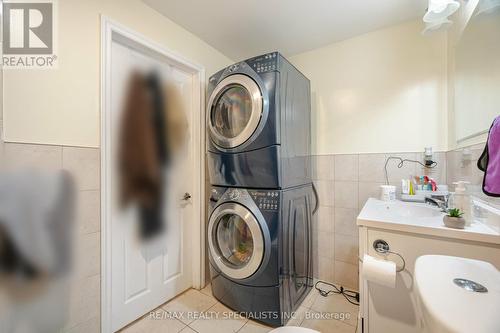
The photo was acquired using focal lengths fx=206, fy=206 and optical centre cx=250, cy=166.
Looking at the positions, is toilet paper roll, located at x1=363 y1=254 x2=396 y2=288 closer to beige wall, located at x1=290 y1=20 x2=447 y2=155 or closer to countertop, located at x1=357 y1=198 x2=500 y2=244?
countertop, located at x1=357 y1=198 x2=500 y2=244

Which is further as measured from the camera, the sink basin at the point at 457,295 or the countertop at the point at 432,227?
the countertop at the point at 432,227

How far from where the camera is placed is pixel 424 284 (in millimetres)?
573

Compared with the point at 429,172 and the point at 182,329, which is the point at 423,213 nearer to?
the point at 429,172

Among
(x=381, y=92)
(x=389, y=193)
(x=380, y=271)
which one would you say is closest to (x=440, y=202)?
(x=389, y=193)

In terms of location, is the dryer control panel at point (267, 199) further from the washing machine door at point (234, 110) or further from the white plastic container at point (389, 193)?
the white plastic container at point (389, 193)

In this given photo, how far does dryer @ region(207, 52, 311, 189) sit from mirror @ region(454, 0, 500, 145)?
1.00 metres

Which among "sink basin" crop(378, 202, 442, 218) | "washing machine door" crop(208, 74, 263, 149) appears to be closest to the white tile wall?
"sink basin" crop(378, 202, 442, 218)

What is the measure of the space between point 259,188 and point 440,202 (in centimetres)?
114

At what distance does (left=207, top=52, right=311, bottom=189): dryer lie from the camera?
136 cm

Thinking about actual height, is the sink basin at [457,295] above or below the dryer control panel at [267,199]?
below

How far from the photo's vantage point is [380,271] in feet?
3.07

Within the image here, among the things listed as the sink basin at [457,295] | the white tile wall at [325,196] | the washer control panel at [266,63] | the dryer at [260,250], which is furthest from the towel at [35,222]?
the sink basin at [457,295]

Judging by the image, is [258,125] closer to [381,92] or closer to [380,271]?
[380,271]

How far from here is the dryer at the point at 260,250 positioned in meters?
1.35
